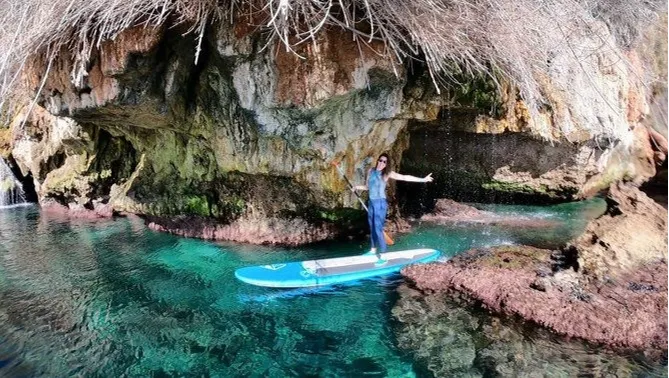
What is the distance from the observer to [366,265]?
852 centimetres

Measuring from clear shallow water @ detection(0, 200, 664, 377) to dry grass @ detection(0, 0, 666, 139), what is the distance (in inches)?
133

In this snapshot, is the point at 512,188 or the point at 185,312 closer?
the point at 185,312

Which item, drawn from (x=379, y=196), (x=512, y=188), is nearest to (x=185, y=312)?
(x=379, y=196)

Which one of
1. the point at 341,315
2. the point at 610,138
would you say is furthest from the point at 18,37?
the point at 610,138

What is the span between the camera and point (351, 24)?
7.20 meters

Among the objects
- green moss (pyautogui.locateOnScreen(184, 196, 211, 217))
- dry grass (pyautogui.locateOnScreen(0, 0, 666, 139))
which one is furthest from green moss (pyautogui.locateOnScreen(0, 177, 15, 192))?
dry grass (pyautogui.locateOnScreen(0, 0, 666, 139))

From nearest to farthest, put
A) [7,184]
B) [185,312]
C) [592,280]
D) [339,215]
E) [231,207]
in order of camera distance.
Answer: [592,280] → [185,312] → [339,215] → [231,207] → [7,184]

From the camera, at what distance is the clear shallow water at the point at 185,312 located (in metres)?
5.75

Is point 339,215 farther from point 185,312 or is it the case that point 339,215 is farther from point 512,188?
point 512,188

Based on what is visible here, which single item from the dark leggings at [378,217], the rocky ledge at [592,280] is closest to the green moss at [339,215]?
the dark leggings at [378,217]

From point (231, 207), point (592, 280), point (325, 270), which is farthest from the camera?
point (231, 207)

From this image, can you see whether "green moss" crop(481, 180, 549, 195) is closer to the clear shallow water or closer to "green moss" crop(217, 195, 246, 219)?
the clear shallow water

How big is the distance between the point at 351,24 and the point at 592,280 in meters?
5.17

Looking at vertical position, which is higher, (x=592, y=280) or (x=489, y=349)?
(x=592, y=280)
